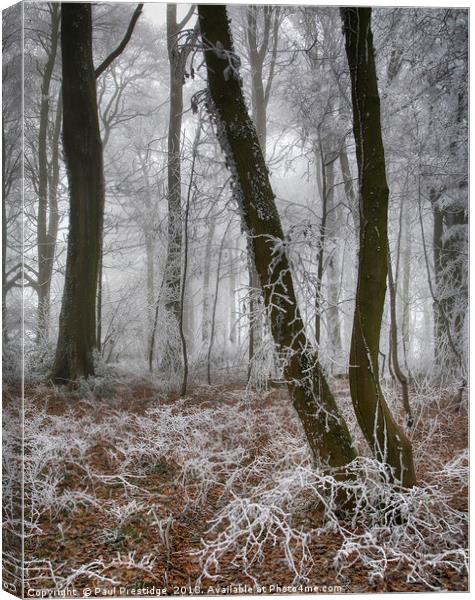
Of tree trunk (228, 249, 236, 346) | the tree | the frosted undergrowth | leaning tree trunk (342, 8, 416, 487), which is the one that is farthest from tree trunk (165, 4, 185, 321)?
the frosted undergrowth

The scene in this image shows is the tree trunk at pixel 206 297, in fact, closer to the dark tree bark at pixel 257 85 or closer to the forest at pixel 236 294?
the forest at pixel 236 294

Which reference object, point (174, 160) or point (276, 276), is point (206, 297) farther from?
point (174, 160)

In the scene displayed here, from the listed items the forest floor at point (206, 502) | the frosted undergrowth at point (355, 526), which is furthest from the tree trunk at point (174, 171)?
the frosted undergrowth at point (355, 526)

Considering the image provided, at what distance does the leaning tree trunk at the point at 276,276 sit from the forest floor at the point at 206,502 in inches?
6.1

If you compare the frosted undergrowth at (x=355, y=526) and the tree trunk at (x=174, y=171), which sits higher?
the tree trunk at (x=174, y=171)

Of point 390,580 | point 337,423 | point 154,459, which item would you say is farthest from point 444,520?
point 154,459

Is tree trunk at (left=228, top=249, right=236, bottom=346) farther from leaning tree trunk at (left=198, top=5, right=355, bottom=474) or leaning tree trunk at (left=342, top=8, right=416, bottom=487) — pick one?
leaning tree trunk at (left=342, top=8, right=416, bottom=487)

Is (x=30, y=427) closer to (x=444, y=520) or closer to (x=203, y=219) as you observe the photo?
(x=203, y=219)

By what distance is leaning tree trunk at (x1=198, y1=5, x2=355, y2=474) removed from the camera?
2.92m

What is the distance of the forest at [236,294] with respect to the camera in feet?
9.15

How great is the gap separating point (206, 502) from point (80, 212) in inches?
73.4

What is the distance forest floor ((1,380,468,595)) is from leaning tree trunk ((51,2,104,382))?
250 millimetres

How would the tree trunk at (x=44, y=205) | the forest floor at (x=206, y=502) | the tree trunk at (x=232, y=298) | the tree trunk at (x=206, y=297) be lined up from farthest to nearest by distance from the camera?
1. the tree trunk at (x=206, y=297)
2. the tree trunk at (x=232, y=298)
3. the tree trunk at (x=44, y=205)
4. the forest floor at (x=206, y=502)

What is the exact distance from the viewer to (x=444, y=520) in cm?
285
